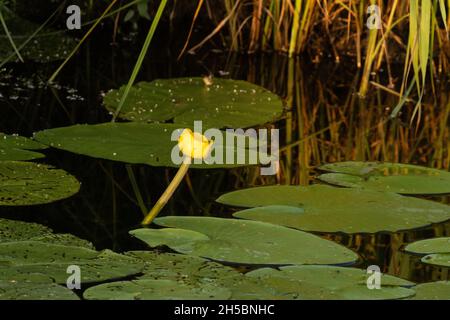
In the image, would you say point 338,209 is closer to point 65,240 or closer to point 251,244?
point 251,244

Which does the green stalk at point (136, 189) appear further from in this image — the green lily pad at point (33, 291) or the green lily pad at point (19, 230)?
the green lily pad at point (33, 291)

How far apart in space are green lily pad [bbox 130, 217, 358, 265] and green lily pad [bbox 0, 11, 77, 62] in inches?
77.4

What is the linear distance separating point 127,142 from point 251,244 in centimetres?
89

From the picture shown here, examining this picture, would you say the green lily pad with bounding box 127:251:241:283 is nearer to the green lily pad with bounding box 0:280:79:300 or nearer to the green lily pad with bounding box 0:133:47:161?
the green lily pad with bounding box 0:280:79:300

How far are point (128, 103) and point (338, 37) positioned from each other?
1.41 meters

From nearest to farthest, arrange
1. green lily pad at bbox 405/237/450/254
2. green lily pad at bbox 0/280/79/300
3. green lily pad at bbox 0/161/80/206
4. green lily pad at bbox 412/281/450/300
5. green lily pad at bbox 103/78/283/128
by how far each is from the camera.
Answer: green lily pad at bbox 0/280/79/300, green lily pad at bbox 412/281/450/300, green lily pad at bbox 405/237/450/254, green lily pad at bbox 0/161/80/206, green lily pad at bbox 103/78/283/128

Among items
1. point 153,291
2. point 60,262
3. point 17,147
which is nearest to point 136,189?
point 17,147

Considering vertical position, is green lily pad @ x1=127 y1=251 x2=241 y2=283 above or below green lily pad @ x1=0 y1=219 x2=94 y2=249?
below

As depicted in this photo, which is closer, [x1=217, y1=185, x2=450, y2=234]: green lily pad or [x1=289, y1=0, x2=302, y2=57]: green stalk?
[x1=217, y1=185, x2=450, y2=234]: green lily pad

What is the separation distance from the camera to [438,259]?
2.37m

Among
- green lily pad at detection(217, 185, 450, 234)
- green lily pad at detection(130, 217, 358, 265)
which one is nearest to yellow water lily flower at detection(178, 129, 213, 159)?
green lily pad at detection(130, 217, 358, 265)

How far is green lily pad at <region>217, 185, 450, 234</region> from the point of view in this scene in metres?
2.57

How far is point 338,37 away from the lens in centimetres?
472

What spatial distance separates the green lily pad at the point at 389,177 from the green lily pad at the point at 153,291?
2.87 ft
